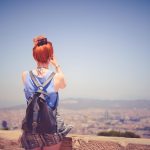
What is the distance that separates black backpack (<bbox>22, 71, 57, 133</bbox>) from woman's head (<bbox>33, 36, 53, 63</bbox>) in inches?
9.3

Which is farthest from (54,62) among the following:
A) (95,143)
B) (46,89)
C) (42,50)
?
(95,143)

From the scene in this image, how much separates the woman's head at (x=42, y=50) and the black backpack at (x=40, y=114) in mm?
237

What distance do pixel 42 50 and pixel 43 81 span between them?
1.09 feet

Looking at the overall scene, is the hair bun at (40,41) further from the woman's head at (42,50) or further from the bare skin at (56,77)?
the bare skin at (56,77)

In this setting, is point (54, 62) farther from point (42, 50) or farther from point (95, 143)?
point (95, 143)

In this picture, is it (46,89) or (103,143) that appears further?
(103,143)

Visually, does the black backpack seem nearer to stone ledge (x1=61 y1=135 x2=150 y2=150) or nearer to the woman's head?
the woman's head

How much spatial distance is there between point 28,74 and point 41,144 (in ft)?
2.34

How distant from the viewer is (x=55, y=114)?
8.47 feet

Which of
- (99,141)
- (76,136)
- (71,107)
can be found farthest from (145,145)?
(71,107)

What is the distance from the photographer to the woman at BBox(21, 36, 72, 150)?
2.57 meters

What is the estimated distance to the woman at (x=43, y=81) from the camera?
2572mm

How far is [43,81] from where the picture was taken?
259 cm

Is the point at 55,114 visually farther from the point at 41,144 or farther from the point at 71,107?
the point at 71,107
